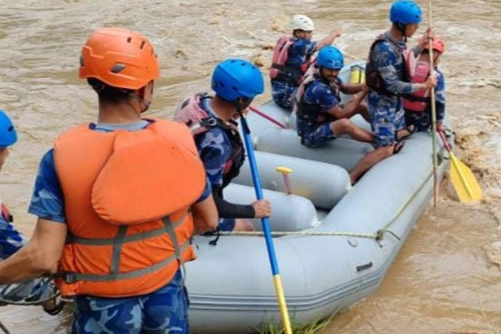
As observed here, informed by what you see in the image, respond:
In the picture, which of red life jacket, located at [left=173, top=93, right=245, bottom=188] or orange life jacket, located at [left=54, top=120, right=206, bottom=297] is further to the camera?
red life jacket, located at [left=173, top=93, right=245, bottom=188]

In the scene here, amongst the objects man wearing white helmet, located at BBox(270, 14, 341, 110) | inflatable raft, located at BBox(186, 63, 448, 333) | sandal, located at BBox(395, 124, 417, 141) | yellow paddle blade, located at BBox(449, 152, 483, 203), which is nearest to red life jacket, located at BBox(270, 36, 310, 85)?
man wearing white helmet, located at BBox(270, 14, 341, 110)

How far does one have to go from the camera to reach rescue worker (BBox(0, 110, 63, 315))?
2.81m

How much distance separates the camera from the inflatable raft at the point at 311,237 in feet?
12.1

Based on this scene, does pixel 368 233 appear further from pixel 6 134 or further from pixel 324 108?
pixel 6 134

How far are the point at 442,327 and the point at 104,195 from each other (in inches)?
105

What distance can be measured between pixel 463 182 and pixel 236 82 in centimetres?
289

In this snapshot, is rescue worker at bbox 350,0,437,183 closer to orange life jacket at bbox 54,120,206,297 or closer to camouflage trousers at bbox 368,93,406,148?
camouflage trousers at bbox 368,93,406,148

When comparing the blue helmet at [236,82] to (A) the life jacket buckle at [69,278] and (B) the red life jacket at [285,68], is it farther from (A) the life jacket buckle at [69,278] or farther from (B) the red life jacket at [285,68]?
(B) the red life jacket at [285,68]

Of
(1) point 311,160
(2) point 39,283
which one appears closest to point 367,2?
(1) point 311,160

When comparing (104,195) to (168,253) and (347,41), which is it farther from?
(347,41)

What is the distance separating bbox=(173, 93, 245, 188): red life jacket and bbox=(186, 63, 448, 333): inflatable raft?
0.42 metres

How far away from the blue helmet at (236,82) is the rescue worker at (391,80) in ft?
6.63

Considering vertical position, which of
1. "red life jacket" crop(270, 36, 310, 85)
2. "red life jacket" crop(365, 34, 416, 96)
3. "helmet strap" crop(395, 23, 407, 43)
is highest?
"helmet strap" crop(395, 23, 407, 43)

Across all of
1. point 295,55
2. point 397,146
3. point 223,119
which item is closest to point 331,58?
point 397,146
